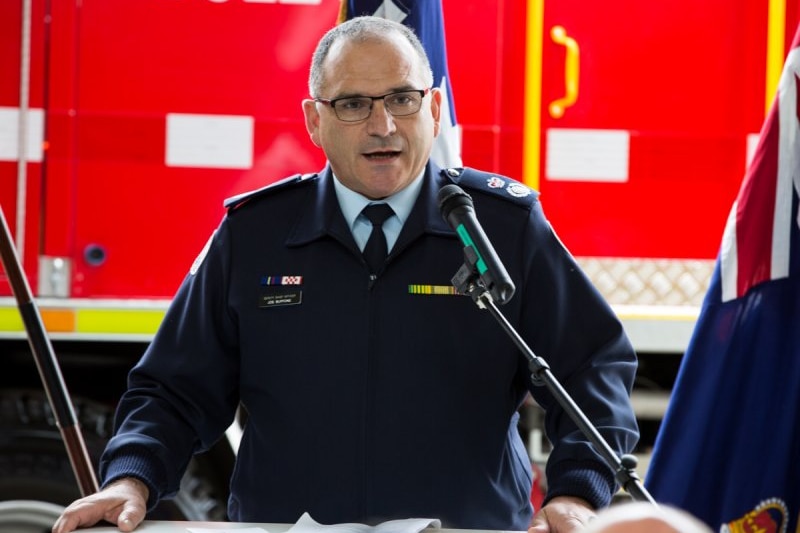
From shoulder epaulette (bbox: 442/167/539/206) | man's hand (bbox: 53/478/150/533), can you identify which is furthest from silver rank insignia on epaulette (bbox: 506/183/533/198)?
man's hand (bbox: 53/478/150/533)

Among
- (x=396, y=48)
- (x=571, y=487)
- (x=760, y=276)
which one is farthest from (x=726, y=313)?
(x=396, y=48)

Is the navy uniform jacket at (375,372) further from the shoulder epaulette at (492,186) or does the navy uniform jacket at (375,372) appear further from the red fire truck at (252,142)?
the red fire truck at (252,142)

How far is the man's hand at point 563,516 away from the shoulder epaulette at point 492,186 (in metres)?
0.61

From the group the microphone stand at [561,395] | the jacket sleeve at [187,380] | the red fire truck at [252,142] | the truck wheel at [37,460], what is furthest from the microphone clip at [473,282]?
the truck wheel at [37,460]

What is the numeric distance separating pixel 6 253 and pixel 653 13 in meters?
2.23

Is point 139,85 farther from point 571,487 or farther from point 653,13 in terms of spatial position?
point 571,487

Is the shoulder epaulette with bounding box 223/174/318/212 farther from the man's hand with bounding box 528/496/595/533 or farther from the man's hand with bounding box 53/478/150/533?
the man's hand with bounding box 528/496/595/533

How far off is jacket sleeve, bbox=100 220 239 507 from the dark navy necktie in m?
0.29

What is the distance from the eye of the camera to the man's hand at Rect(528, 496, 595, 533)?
203cm

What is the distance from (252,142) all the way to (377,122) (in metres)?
1.58

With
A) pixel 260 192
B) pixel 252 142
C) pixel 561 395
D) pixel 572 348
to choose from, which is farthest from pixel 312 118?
pixel 252 142

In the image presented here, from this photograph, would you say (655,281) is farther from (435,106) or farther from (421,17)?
(435,106)

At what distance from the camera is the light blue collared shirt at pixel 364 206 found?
7.97 ft

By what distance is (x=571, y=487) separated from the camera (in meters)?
2.12
